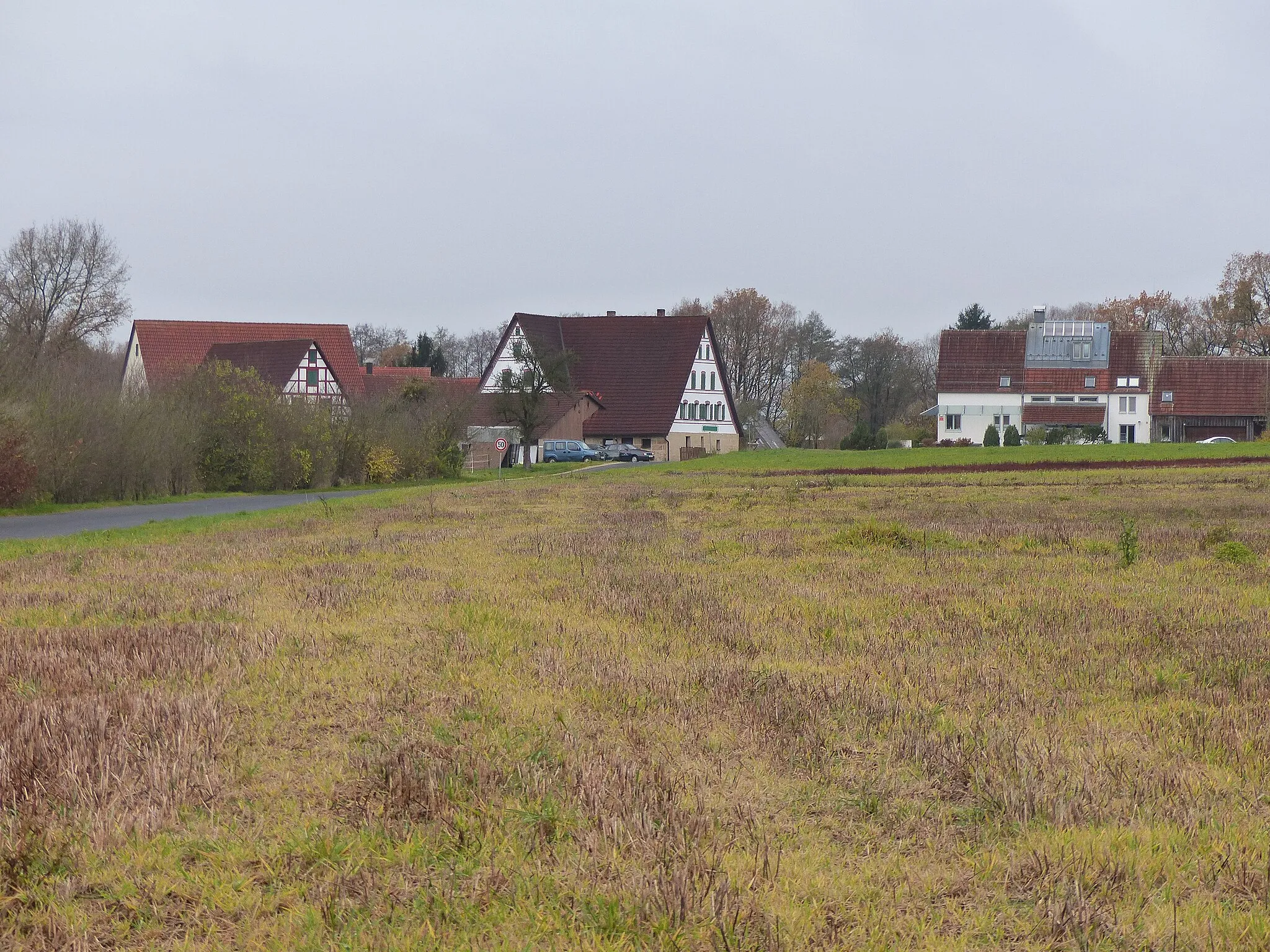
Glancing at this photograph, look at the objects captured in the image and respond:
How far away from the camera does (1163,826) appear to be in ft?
16.0

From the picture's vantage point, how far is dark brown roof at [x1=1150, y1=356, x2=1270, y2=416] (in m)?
90.4

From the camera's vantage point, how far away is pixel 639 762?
5750 mm

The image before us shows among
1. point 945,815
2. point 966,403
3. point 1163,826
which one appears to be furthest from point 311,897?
point 966,403

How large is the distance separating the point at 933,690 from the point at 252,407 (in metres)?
35.5

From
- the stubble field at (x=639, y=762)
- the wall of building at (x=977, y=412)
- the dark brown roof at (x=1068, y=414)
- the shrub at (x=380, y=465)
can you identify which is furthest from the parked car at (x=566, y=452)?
the stubble field at (x=639, y=762)

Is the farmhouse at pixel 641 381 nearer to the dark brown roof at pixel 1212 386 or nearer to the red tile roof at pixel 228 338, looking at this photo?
the red tile roof at pixel 228 338

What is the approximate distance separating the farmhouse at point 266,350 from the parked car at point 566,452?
42.4 ft

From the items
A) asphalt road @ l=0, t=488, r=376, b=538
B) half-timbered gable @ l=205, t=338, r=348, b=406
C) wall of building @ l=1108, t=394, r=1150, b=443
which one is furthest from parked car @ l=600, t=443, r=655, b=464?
asphalt road @ l=0, t=488, r=376, b=538

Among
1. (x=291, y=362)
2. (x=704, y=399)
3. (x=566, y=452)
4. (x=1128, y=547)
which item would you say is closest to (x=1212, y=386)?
(x=704, y=399)

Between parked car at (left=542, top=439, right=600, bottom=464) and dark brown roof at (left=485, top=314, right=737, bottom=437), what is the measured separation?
9102mm

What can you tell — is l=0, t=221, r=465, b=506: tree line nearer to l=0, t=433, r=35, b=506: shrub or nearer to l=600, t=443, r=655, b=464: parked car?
l=0, t=433, r=35, b=506: shrub

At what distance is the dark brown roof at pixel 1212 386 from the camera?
9044 cm

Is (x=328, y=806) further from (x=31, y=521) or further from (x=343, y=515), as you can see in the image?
(x=31, y=521)

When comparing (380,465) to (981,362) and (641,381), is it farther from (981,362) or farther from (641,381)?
(981,362)
